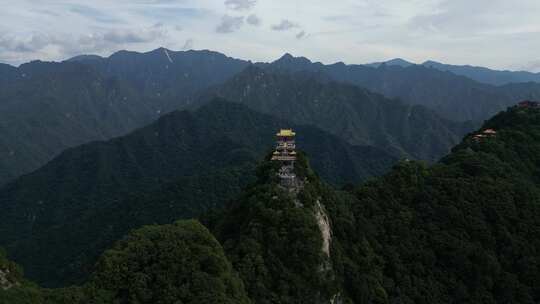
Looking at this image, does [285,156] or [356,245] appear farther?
[285,156]

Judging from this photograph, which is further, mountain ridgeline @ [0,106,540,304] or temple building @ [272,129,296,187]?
→ temple building @ [272,129,296,187]

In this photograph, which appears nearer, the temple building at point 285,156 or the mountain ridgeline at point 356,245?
the mountain ridgeline at point 356,245

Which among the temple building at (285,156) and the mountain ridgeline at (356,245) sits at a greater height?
the temple building at (285,156)

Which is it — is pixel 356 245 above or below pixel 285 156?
below

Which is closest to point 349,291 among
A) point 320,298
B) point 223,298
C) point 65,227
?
point 320,298

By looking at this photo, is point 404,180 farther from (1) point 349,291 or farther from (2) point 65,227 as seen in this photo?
(2) point 65,227
